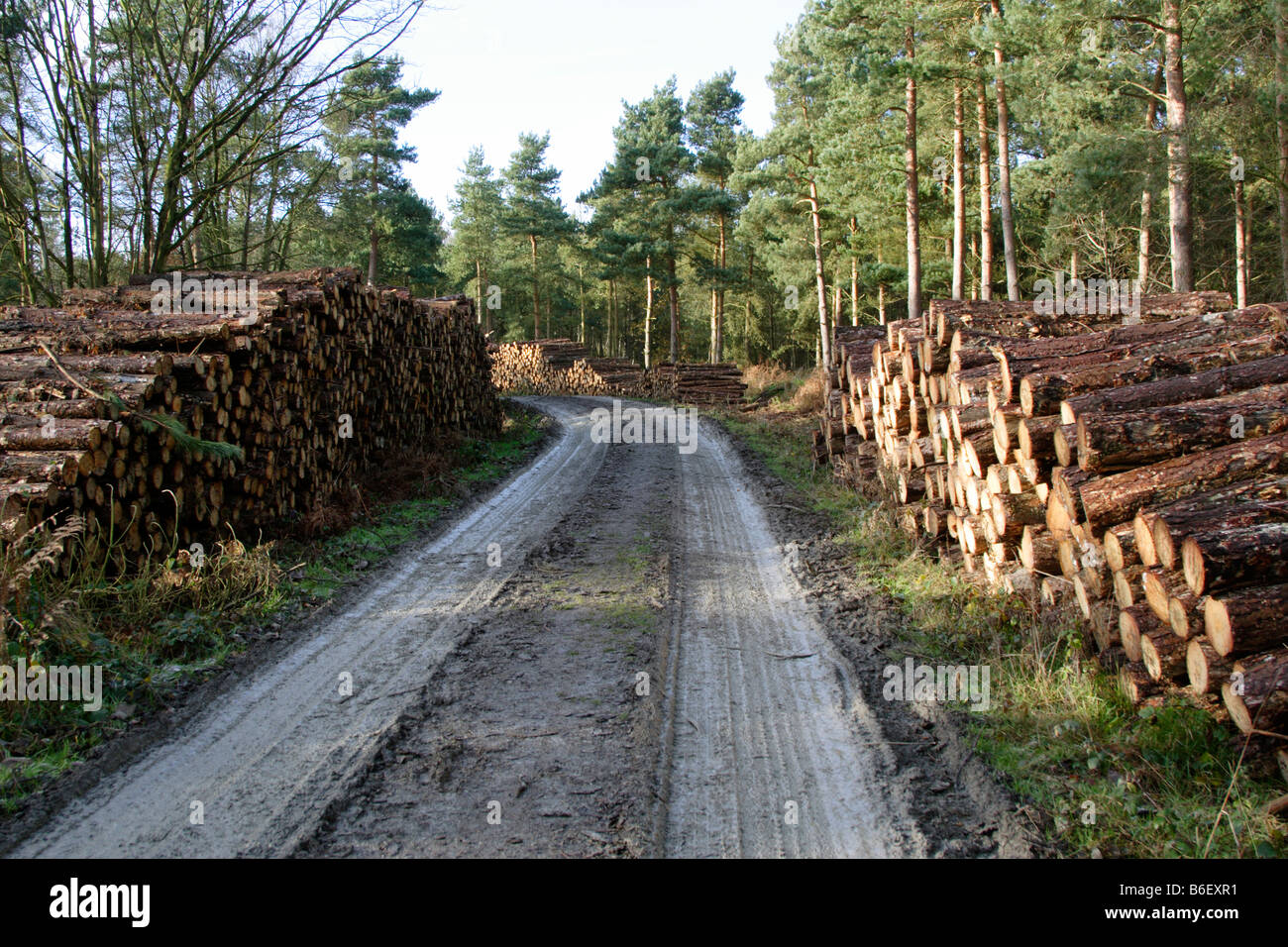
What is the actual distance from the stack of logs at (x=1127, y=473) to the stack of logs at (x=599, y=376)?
18.0 metres

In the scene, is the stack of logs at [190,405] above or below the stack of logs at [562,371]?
below

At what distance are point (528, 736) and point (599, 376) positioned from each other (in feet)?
88.2

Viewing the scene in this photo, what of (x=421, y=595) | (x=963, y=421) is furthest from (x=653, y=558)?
(x=963, y=421)

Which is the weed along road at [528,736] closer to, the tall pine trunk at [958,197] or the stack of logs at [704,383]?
the tall pine trunk at [958,197]

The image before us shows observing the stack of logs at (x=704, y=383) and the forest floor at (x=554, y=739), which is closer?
the forest floor at (x=554, y=739)

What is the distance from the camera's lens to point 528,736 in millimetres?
4316

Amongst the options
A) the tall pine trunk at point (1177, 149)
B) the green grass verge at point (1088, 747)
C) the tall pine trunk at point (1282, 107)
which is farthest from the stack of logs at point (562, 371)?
the green grass verge at point (1088, 747)

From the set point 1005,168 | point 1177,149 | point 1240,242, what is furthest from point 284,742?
point 1240,242

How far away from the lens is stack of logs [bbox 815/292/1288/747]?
388 cm

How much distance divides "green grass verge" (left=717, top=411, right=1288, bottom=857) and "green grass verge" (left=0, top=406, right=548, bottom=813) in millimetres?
4790

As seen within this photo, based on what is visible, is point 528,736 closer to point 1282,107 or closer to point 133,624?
point 133,624

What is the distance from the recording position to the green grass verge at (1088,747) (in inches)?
134

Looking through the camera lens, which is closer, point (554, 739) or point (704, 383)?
point (554, 739)

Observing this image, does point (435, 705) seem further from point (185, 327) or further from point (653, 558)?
point (185, 327)
